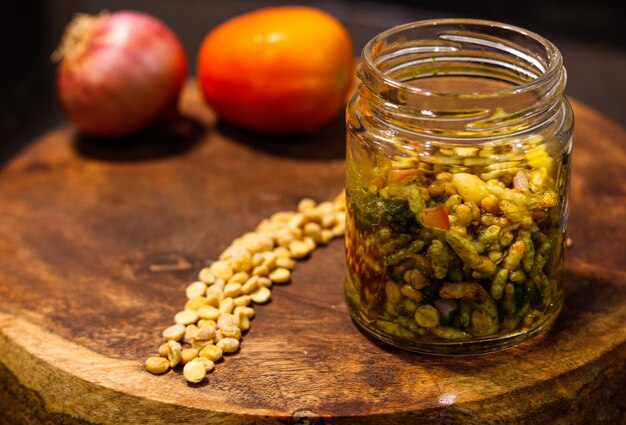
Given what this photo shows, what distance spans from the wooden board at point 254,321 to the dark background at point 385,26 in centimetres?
103

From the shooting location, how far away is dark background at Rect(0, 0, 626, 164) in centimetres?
232

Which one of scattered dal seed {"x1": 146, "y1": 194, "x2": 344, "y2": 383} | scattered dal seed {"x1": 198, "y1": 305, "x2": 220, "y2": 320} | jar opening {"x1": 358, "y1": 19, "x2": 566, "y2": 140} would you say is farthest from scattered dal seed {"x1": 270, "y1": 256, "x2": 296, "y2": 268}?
jar opening {"x1": 358, "y1": 19, "x2": 566, "y2": 140}

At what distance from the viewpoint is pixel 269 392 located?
33.3 inches

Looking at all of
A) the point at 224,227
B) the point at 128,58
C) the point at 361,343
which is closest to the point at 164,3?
the point at 128,58

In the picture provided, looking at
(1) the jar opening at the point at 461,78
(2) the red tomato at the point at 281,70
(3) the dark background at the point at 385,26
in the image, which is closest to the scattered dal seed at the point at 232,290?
(1) the jar opening at the point at 461,78

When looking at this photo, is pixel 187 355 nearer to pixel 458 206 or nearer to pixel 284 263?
pixel 284 263

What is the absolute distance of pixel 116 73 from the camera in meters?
1.32

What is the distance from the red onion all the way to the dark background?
3.08 ft

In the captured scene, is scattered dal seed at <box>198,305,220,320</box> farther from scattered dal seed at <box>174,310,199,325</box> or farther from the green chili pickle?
the green chili pickle

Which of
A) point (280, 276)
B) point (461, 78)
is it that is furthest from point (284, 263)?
point (461, 78)

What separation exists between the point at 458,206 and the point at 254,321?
0.92 ft

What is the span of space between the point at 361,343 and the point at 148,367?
217 mm

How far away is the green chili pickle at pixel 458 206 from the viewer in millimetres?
807

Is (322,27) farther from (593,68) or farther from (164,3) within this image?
(164,3)
